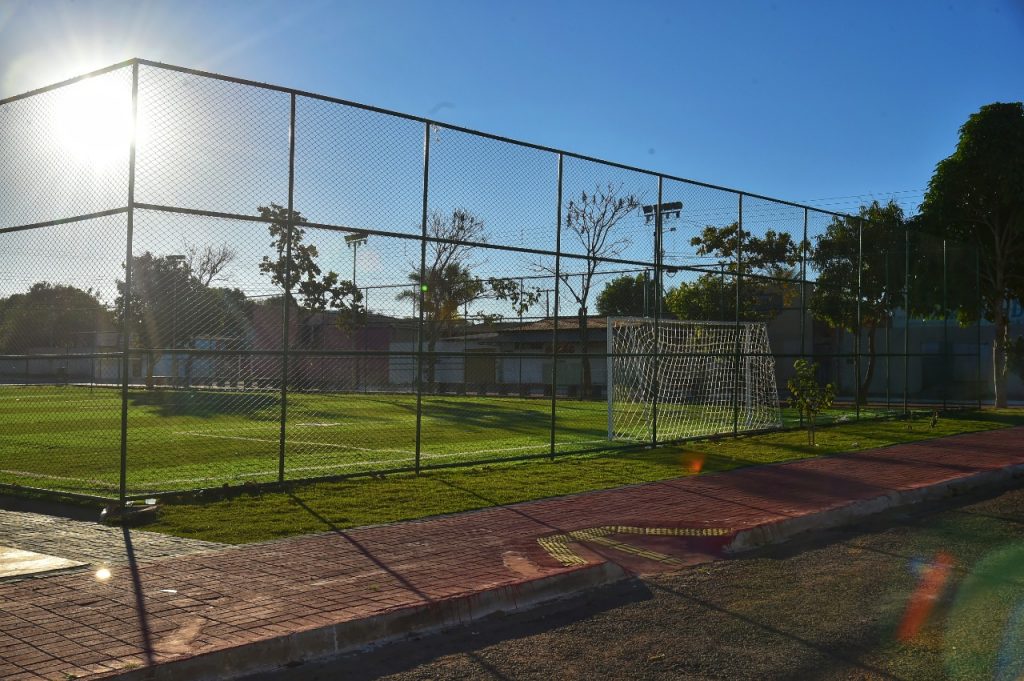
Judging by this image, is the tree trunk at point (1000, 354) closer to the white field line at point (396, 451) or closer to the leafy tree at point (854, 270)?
the leafy tree at point (854, 270)

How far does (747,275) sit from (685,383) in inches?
111

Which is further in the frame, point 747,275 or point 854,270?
point 854,270

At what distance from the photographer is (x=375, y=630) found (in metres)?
5.82

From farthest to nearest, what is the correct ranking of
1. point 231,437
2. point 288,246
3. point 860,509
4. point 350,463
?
point 231,437
point 350,463
point 288,246
point 860,509

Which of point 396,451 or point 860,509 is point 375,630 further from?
point 396,451

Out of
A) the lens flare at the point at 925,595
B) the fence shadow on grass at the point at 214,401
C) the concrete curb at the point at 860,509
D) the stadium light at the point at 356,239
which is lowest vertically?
the lens flare at the point at 925,595

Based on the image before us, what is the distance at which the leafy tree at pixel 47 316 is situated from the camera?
11422 millimetres

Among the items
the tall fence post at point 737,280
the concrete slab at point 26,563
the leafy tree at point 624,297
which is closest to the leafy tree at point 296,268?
the concrete slab at point 26,563

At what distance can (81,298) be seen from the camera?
461 inches

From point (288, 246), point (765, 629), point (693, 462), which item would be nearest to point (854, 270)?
point (693, 462)

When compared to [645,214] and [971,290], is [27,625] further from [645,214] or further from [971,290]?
[971,290]

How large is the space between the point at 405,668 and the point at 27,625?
226cm

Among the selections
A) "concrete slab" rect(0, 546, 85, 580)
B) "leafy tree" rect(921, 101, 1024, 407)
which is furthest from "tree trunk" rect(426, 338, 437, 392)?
"leafy tree" rect(921, 101, 1024, 407)

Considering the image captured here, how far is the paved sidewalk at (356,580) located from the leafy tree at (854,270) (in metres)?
11.5
